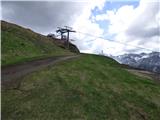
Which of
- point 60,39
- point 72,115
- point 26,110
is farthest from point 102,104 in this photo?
point 60,39

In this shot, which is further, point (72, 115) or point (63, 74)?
point (63, 74)

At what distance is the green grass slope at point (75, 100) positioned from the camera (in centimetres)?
1221

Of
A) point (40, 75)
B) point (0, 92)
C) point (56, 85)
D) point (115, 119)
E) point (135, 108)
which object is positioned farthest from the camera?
point (40, 75)

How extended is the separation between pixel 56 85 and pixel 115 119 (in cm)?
496

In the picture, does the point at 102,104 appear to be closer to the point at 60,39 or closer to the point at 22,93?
the point at 22,93

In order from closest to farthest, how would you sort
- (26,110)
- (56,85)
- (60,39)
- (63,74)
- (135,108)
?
(26,110) < (135,108) < (56,85) < (63,74) < (60,39)

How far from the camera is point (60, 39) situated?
83.4 meters

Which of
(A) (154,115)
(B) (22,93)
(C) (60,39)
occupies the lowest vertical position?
(A) (154,115)

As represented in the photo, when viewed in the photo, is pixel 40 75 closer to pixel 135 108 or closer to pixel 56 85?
pixel 56 85

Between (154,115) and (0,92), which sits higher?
(0,92)

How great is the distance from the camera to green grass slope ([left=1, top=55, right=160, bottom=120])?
12.2m

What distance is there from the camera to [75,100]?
14.1 metres

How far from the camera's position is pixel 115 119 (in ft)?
42.2

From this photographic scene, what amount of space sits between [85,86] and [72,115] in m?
5.04
